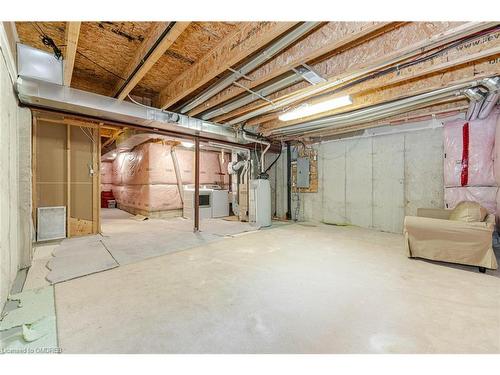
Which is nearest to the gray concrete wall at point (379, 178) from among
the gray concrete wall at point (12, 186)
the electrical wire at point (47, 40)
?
the electrical wire at point (47, 40)

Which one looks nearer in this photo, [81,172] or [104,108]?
[104,108]

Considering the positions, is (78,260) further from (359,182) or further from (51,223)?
(359,182)

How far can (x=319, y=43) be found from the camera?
212cm

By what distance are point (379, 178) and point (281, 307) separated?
4427 mm

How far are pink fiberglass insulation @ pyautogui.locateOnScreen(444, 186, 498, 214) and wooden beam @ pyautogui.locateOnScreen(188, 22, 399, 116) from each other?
10.6 feet

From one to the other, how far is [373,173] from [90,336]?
222 inches

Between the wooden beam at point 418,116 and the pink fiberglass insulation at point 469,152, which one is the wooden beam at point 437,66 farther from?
the pink fiberglass insulation at point 469,152

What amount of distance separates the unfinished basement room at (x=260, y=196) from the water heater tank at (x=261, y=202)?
5cm

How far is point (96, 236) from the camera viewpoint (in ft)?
14.2

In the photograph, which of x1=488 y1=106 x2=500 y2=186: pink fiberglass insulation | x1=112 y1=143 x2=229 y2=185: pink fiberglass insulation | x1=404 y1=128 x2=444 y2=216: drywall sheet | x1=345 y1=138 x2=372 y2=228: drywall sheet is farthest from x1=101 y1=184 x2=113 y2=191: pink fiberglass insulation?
x1=488 y1=106 x2=500 y2=186: pink fiberglass insulation

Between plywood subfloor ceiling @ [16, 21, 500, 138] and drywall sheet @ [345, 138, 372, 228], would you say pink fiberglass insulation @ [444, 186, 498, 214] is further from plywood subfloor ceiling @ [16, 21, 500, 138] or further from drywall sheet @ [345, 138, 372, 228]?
plywood subfloor ceiling @ [16, 21, 500, 138]

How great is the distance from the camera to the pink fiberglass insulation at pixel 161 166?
6602mm

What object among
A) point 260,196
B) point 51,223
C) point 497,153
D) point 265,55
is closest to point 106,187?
point 51,223
